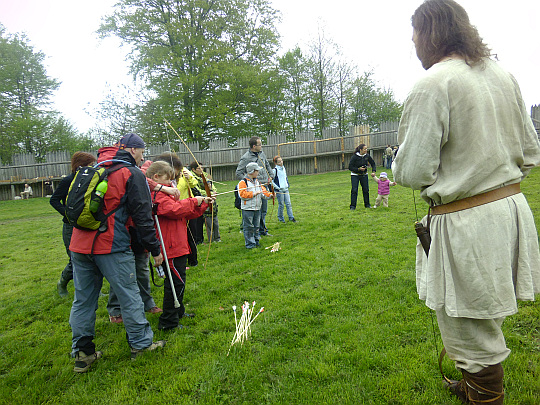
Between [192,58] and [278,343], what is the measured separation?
26.6m

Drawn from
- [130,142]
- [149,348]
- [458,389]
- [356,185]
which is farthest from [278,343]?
[356,185]

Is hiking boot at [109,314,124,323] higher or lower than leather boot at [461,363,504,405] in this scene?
lower

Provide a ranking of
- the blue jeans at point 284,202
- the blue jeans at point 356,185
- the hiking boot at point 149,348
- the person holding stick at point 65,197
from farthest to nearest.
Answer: the blue jeans at point 356,185, the blue jeans at point 284,202, the person holding stick at point 65,197, the hiking boot at point 149,348

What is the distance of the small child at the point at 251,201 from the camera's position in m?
6.97

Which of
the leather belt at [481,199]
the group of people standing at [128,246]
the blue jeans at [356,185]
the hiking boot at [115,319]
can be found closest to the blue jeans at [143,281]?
the hiking boot at [115,319]

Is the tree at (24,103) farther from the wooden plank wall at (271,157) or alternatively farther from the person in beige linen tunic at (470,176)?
the person in beige linen tunic at (470,176)

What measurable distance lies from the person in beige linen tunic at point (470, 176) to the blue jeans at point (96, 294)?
261 centimetres

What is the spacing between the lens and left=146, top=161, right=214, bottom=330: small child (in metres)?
3.74

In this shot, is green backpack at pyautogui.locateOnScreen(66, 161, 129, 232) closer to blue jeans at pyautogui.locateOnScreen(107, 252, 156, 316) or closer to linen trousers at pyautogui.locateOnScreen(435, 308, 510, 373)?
blue jeans at pyautogui.locateOnScreen(107, 252, 156, 316)

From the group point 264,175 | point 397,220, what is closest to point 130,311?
point 264,175

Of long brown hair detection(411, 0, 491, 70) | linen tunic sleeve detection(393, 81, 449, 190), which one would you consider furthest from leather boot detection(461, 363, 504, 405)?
long brown hair detection(411, 0, 491, 70)

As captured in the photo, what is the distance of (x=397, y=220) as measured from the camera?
26.6ft

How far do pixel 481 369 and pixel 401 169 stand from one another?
3.89 ft

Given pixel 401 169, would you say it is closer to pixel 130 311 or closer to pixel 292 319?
pixel 292 319
